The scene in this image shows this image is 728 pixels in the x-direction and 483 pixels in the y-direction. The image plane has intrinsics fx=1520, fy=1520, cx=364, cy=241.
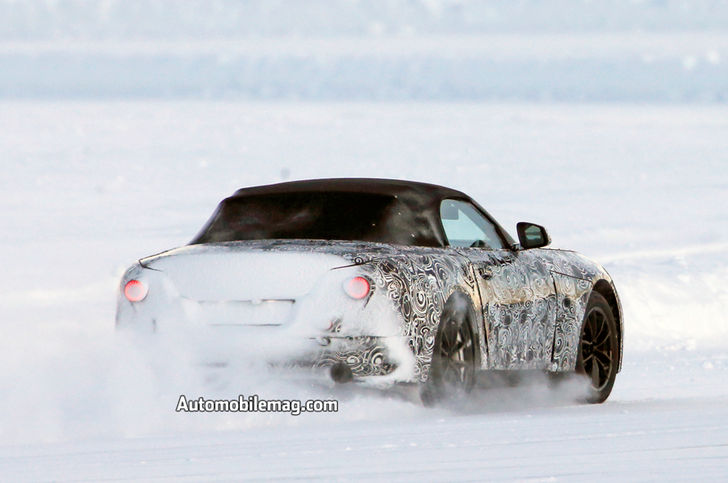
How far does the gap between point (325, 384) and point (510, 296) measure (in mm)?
1509

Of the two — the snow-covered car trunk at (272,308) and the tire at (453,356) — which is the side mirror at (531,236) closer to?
the tire at (453,356)

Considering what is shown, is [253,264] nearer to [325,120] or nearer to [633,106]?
[325,120]

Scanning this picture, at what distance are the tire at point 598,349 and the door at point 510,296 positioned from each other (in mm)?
592

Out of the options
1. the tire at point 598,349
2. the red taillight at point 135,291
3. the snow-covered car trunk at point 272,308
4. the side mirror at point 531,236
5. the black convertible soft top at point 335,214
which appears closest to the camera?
the snow-covered car trunk at point 272,308

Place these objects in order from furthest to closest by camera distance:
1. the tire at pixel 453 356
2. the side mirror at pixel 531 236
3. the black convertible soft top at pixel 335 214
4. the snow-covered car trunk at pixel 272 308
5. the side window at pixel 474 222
A: the side mirror at pixel 531 236
the side window at pixel 474 222
the black convertible soft top at pixel 335 214
the tire at pixel 453 356
the snow-covered car trunk at pixel 272 308

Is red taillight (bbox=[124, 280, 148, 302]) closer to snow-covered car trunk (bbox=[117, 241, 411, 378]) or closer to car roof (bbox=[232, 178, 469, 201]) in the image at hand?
snow-covered car trunk (bbox=[117, 241, 411, 378])

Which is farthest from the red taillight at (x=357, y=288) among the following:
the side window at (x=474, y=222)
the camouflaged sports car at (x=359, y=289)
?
the side window at (x=474, y=222)

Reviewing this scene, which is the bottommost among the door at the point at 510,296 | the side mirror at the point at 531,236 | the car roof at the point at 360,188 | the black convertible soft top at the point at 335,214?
the door at the point at 510,296

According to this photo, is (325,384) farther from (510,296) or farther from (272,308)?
(510,296)

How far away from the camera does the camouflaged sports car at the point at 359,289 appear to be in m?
6.59

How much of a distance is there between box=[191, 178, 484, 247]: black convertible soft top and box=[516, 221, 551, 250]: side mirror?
0.59 m

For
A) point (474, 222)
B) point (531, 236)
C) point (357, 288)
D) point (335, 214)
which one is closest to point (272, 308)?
point (357, 288)

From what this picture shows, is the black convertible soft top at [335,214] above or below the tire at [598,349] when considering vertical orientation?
above

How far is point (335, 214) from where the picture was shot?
742 centimetres
